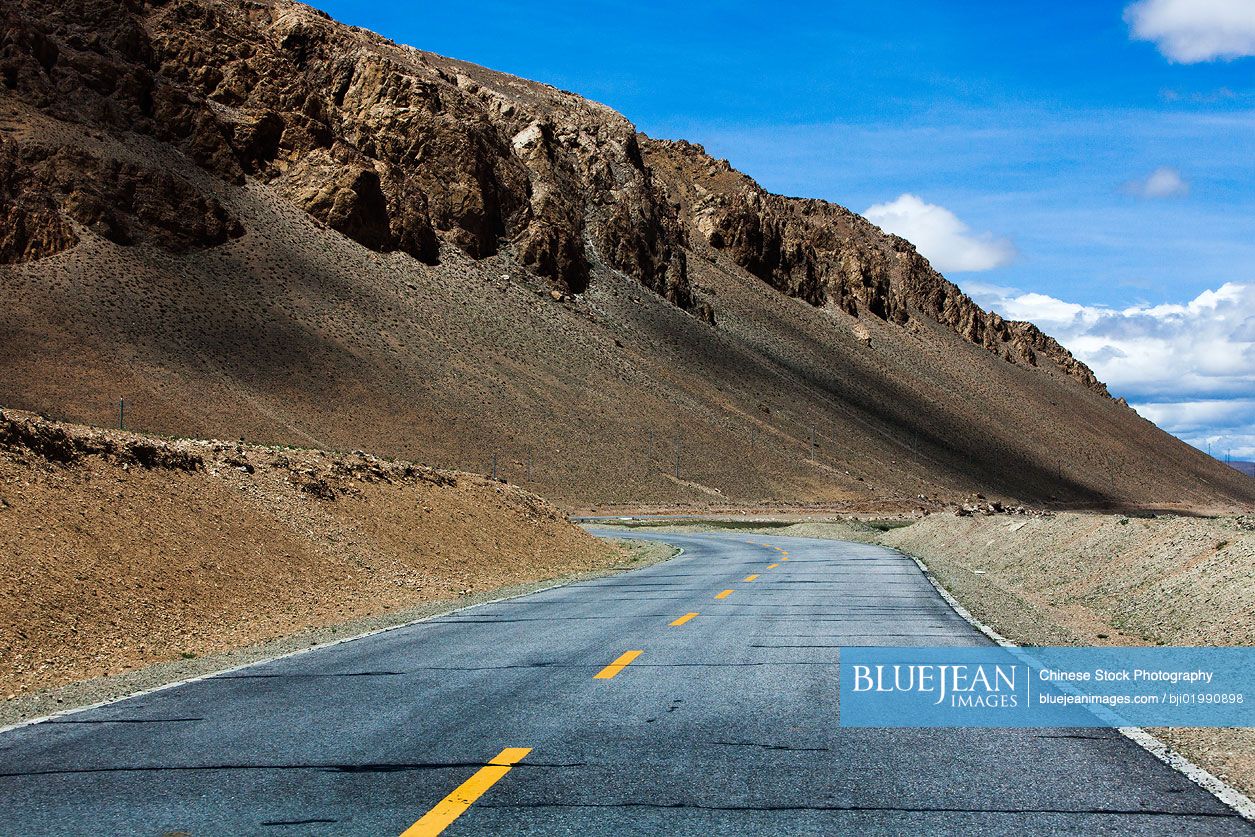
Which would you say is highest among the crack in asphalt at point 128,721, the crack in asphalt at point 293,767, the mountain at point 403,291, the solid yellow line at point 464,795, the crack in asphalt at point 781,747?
the mountain at point 403,291

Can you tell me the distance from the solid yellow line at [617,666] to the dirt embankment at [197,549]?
5.31 metres

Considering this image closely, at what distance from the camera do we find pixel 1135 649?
34.9 ft

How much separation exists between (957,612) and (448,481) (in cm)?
1824

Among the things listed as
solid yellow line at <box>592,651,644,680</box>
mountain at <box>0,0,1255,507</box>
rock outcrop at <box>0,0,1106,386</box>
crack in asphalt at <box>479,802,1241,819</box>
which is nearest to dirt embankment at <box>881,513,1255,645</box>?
solid yellow line at <box>592,651,644,680</box>

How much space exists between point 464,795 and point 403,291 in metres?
83.6

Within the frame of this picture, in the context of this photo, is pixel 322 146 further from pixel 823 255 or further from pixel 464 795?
pixel 464 795

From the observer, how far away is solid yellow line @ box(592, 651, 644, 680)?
28.8 feet

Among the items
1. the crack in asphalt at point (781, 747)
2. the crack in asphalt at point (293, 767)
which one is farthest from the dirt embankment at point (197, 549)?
the crack in asphalt at point (781, 747)

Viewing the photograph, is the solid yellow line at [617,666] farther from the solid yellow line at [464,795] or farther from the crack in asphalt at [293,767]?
the crack in asphalt at [293,767]

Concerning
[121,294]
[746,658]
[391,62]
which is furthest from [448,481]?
[391,62]

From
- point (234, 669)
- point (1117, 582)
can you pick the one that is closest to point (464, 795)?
point (234, 669)

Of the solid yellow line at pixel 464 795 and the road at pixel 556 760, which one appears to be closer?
the solid yellow line at pixel 464 795

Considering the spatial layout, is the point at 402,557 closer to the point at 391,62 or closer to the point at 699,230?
the point at 391,62

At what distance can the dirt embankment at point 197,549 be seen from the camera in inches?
479
